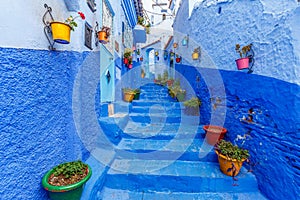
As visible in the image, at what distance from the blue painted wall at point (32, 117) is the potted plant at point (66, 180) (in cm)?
9

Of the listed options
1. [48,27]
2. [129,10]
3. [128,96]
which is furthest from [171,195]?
[129,10]

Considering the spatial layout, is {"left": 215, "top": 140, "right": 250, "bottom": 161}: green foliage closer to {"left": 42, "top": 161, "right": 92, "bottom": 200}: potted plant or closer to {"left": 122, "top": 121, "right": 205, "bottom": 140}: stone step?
{"left": 122, "top": 121, "right": 205, "bottom": 140}: stone step

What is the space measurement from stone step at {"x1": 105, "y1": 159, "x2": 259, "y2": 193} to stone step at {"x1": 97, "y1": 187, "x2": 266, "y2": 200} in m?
0.04

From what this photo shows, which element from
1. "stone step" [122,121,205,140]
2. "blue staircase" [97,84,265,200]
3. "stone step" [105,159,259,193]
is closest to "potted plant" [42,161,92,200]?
"blue staircase" [97,84,265,200]

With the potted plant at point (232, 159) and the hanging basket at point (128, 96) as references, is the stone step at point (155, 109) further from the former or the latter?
the potted plant at point (232, 159)

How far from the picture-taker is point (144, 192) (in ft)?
7.18

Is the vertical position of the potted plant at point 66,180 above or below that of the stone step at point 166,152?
above

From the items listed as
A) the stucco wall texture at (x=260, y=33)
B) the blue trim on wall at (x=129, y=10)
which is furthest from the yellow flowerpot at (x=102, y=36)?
the blue trim on wall at (x=129, y=10)

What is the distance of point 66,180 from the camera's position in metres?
1.49

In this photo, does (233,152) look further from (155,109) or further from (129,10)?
(129,10)

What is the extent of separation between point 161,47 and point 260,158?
10.6 meters

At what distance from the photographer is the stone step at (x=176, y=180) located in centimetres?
212

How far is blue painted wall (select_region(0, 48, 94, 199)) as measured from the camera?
3.69ft

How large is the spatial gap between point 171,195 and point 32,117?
1978 millimetres
